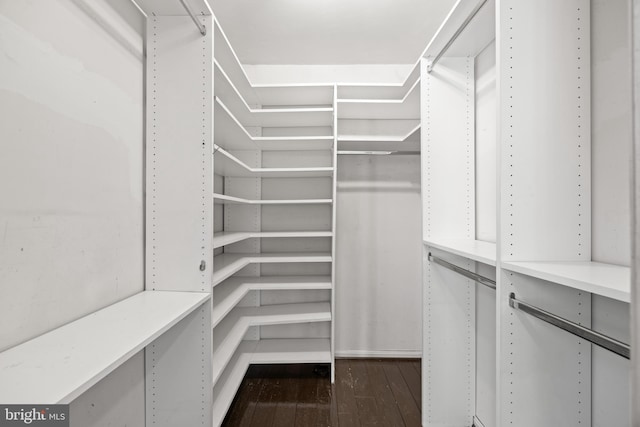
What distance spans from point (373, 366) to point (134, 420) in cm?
171

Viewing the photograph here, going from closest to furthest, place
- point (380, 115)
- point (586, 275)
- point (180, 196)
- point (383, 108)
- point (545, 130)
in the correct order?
point (586, 275), point (545, 130), point (180, 196), point (383, 108), point (380, 115)

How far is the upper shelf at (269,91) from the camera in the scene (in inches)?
69.6

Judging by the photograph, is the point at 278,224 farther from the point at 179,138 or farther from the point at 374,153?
the point at 179,138

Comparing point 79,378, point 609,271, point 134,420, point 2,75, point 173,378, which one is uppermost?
point 2,75

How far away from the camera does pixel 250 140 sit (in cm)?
218

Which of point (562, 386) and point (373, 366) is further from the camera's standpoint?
point (373, 366)

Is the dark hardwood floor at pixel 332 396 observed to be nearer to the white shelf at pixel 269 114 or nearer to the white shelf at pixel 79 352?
the white shelf at pixel 79 352

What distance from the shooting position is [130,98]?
4.32ft

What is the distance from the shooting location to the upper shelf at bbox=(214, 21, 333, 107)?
177 cm

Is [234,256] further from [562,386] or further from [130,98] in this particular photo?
[562,386]

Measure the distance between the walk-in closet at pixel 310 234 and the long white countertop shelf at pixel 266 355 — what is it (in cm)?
2

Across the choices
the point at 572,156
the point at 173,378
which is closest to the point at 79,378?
the point at 173,378

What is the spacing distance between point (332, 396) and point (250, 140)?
1.87m

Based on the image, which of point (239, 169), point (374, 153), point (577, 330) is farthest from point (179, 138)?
point (577, 330)
